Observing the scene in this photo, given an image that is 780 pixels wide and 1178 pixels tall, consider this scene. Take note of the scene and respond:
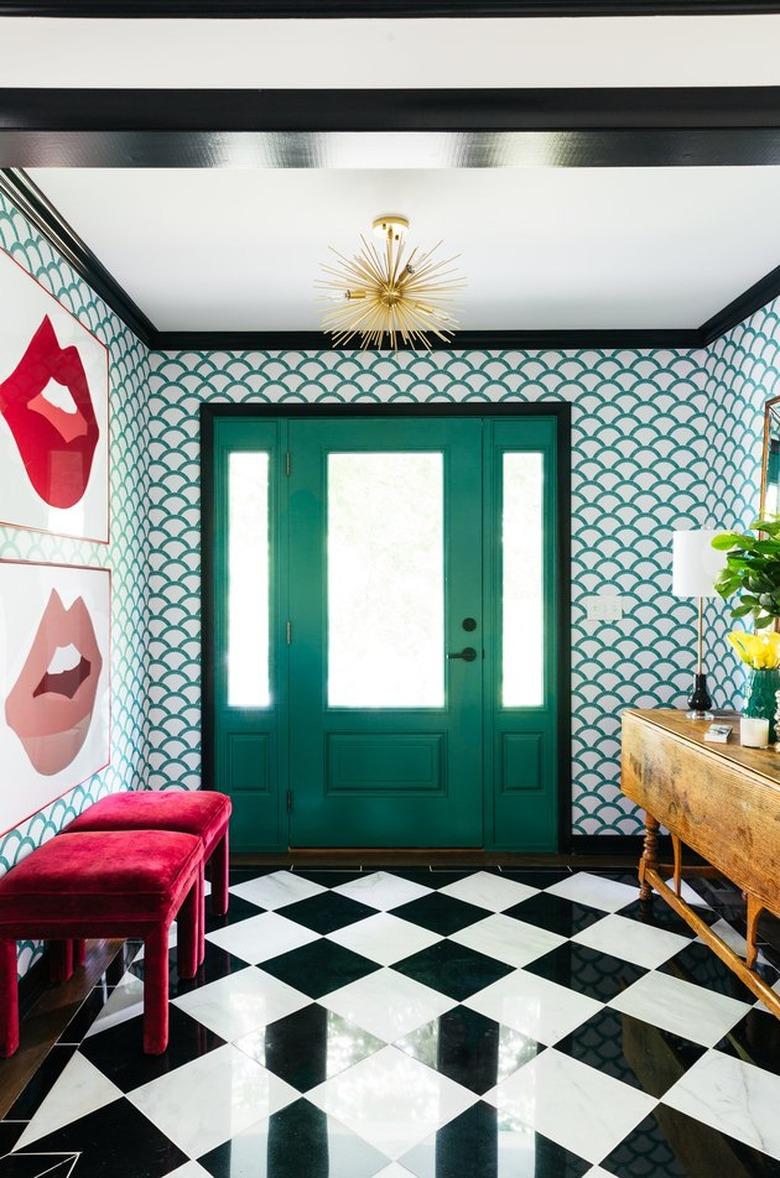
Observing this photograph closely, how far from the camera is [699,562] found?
296 cm

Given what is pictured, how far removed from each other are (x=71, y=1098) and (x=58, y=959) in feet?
2.08

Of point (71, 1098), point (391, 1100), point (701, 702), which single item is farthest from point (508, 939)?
point (71, 1098)

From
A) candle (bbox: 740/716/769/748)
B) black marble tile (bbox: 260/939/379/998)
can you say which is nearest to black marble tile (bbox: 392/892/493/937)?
black marble tile (bbox: 260/939/379/998)

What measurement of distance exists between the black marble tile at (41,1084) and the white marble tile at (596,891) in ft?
6.60

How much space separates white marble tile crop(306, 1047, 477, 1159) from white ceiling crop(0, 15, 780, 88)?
243 centimetres

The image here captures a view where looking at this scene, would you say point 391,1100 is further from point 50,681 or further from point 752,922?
point 50,681

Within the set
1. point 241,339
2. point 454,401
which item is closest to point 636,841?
point 454,401

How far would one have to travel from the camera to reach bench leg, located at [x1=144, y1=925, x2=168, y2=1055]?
2.08 m

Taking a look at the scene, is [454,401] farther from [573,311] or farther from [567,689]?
[567,689]

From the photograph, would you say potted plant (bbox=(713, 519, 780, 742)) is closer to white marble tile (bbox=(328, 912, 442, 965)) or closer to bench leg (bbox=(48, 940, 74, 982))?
white marble tile (bbox=(328, 912, 442, 965))

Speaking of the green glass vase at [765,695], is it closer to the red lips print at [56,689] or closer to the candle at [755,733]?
the candle at [755,733]

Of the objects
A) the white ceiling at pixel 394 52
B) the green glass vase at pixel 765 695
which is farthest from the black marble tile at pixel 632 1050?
the white ceiling at pixel 394 52

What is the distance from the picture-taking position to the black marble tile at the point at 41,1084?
6.15ft

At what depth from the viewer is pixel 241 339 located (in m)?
3.72
